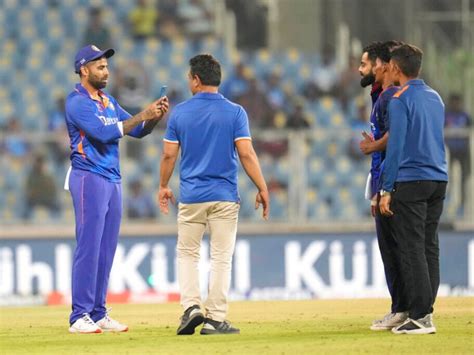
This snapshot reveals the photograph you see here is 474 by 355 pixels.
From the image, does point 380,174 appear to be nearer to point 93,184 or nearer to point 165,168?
point 165,168

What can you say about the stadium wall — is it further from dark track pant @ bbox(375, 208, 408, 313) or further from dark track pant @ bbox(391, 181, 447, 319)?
dark track pant @ bbox(391, 181, 447, 319)

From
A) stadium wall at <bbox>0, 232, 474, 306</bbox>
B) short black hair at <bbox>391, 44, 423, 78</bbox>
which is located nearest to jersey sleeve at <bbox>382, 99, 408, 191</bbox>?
short black hair at <bbox>391, 44, 423, 78</bbox>

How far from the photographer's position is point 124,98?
64.3 ft

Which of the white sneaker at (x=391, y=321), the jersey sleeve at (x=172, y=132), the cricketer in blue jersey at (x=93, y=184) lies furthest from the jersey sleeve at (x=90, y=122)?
the white sneaker at (x=391, y=321)

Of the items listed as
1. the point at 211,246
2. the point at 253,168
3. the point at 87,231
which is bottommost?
the point at 211,246

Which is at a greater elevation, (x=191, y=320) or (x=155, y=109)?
(x=155, y=109)

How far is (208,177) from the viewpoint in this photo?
30.2 feet

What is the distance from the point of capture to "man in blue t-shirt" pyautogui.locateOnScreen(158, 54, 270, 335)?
360 inches

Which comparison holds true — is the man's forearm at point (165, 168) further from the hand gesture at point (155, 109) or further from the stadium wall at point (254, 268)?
the stadium wall at point (254, 268)

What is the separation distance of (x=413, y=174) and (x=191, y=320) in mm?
1887

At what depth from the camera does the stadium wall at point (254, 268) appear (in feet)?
54.3

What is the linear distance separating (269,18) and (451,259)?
6.45 m

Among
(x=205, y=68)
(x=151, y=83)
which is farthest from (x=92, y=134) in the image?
(x=151, y=83)

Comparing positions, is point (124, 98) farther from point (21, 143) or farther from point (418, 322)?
point (418, 322)
